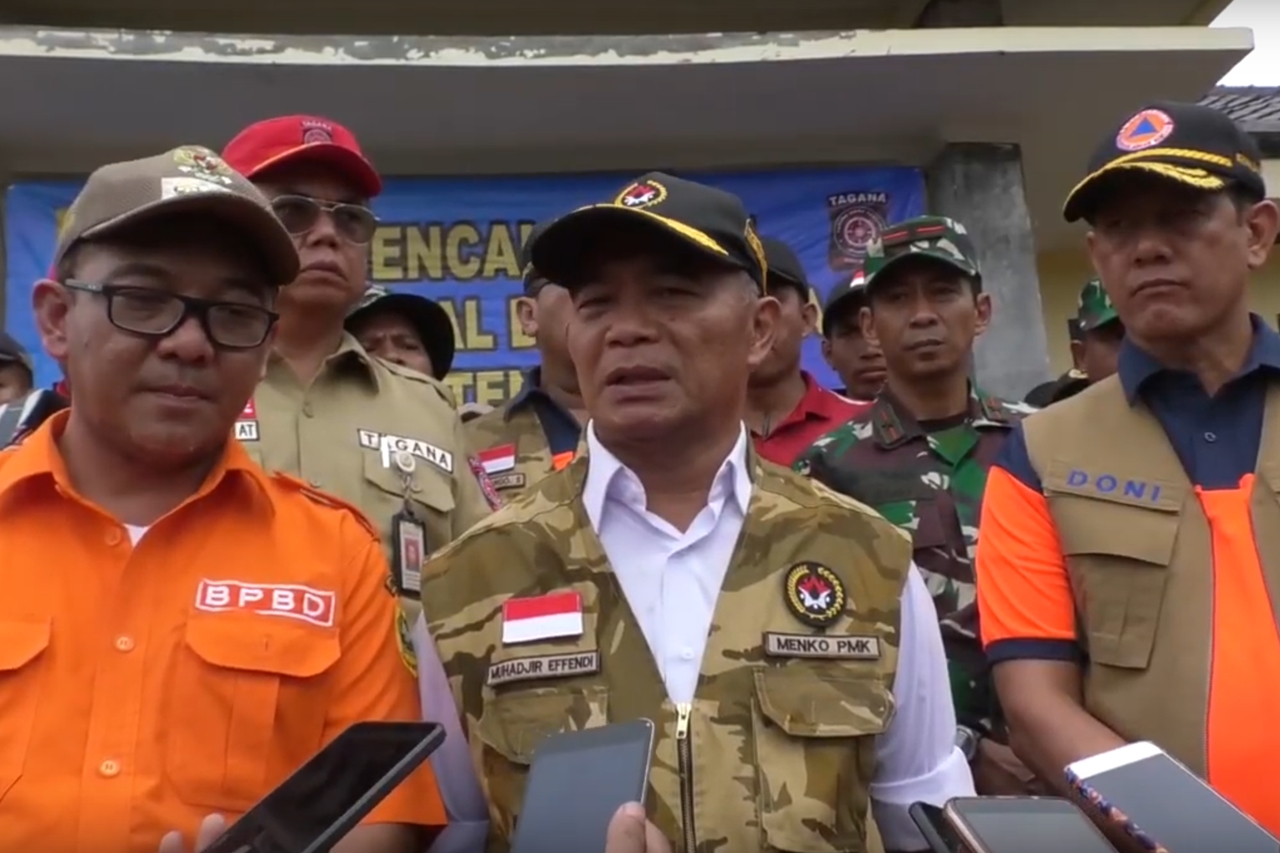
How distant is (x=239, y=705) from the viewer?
1732 millimetres

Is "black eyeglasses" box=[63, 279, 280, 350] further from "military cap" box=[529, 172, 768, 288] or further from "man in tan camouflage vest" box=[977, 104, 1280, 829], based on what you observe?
"man in tan camouflage vest" box=[977, 104, 1280, 829]

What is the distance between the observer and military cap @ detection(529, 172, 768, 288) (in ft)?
6.57

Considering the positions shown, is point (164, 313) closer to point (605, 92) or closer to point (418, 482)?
point (418, 482)

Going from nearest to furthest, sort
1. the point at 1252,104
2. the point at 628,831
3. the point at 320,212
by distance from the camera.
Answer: the point at 628,831 → the point at 320,212 → the point at 1252,104

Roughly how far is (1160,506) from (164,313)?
63.8 inches

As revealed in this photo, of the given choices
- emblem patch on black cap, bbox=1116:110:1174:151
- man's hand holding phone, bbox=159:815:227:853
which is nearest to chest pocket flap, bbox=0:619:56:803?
man's hand holding phone, bbox=159:815:227:853

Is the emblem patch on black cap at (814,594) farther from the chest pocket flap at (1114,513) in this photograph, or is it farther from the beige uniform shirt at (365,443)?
the beige uniform shirt at (365,443)

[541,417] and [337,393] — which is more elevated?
[541,417]

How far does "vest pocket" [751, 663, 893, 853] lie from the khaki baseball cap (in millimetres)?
959

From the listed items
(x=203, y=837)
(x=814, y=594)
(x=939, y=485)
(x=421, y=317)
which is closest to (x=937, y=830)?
(x=814, y=594)

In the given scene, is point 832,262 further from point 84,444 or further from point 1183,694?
point 84,444

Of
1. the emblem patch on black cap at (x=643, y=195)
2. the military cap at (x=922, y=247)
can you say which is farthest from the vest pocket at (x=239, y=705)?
the military cap at (x=922, y=247)

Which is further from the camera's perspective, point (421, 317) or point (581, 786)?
point (421, 317)

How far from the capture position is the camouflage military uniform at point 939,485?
2.85 metres
